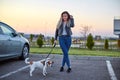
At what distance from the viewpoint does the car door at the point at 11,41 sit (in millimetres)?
10078

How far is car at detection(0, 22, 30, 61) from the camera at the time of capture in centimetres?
962

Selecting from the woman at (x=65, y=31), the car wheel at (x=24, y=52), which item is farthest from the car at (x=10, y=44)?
the woman at (x=65, y=31)

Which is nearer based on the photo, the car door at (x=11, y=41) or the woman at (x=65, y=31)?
the woman at (x=65, y=31)

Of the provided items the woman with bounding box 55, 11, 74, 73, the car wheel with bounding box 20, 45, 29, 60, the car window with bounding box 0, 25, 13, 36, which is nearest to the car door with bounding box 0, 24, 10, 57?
the car window with bounding box 0, 25, 13, 36

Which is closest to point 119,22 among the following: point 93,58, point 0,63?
point 93,58

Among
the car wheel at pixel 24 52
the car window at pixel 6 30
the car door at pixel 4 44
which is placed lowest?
the car wheel at pixel 24 52

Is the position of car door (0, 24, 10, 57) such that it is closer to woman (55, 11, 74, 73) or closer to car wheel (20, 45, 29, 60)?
car wheel (20, 45, 29, 60)

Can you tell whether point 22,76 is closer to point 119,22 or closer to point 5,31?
point 5,31

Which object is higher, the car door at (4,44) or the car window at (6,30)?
the car window at (6,30)

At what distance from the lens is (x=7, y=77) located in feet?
A: 24.8

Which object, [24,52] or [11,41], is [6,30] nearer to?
[11,41]

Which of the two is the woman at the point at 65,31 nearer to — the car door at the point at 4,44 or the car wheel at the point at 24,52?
the car door at the point at 4,44

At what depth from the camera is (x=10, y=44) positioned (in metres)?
10.1

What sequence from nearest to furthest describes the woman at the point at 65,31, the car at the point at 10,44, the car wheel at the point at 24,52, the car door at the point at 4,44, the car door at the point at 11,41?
the woman at the point at 65,31 → the car door at the point at 4,44 → the car at the point at 10,44 → the car door at the point at 11,41 → the car wheel at the point at 24,52
